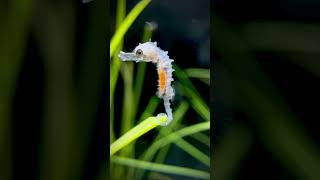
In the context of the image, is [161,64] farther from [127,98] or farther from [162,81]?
[127,98]

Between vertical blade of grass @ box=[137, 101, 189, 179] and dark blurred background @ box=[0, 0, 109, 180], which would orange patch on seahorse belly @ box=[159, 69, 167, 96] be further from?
dark blurred background @ box=[0, 0, 109, 180]

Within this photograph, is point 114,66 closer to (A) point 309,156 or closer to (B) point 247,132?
(B) point 247,132

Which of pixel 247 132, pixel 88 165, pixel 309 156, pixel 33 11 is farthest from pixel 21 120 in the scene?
pixel 309 156

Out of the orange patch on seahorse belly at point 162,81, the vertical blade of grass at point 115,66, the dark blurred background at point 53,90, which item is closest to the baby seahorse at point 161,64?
the orange patch on seahorse belly at point 162,81

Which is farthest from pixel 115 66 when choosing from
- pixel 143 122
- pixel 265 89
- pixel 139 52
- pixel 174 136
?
pixel 265 89

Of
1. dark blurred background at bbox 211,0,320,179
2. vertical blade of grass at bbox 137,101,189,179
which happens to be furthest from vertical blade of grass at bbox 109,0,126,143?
dark blurred background at bbox 211,0,320,179

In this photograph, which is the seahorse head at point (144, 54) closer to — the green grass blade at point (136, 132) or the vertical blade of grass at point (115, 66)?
the vertical blade of grass at point (115, 66)

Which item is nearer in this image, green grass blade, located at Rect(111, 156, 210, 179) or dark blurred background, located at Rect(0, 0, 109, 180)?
green grass blade, located at Rect(111, 156, 210, 179)
